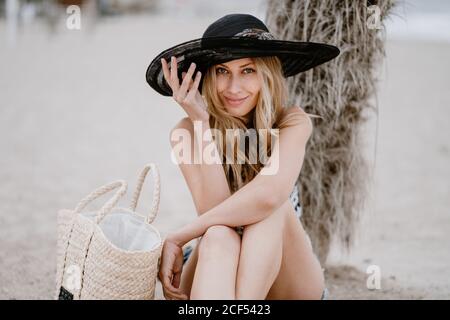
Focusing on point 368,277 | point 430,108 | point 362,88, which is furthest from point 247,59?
point 430,108

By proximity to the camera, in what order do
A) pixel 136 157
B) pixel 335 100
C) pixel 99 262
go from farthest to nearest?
pixel 136 157 → pixel 335 100 → pixel 99 262

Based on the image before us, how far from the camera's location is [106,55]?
1122 cm

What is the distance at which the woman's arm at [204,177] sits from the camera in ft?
7.20

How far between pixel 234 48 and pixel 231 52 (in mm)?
36

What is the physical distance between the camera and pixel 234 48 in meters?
2.14

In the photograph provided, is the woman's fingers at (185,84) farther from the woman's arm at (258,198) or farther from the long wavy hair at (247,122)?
the woman's arm at (258,198)

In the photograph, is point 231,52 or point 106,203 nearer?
point 106,203

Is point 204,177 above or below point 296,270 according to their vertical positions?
above

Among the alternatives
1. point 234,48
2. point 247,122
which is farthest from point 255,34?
point 247,122

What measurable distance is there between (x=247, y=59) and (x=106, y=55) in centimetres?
948

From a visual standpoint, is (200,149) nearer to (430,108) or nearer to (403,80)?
(430,108)

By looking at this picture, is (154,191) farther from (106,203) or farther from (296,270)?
(296,270)

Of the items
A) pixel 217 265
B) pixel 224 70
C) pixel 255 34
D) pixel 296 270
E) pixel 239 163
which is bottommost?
pixel 296 270

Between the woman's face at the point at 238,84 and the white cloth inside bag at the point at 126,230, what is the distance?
64 cm
